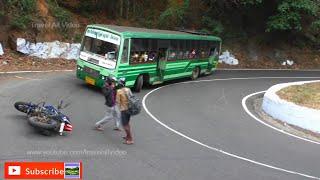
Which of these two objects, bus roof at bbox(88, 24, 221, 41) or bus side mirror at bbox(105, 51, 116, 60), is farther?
bus roof at bbox(88, 24, 221, 41)

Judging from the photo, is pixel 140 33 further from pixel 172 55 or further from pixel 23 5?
pixel 23 5

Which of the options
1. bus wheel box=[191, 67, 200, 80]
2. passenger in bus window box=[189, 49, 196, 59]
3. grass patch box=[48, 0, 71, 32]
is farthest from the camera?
grass patch box=[48, 0, 71, 32]

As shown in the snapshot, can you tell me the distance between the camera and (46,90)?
68.3 ft

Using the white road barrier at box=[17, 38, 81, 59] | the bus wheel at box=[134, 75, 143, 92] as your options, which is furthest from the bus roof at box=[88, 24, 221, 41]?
the white road barrier at box=[17, 38, 81, 59]

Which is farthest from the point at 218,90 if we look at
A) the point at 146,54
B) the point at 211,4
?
the point at 211,4

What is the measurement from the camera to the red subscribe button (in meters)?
10.4

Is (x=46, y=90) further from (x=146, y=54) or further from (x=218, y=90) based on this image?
(x=218, y=90)

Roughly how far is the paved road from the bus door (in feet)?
7.61

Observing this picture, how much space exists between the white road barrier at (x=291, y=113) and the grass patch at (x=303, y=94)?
0.46 meters

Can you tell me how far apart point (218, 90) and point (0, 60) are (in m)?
10.8

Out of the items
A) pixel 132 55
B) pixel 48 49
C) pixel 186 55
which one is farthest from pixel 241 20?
pixel 132 55

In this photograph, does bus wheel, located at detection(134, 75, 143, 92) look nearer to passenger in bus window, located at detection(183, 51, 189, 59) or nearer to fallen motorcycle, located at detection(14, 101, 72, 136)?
passenger in bus window, located at detection(183, 51, 189, 59)

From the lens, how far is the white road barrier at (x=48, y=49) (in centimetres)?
2945

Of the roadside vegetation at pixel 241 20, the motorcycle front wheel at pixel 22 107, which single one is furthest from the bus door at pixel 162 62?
the motorcycle front wheel at pixel 22 107
